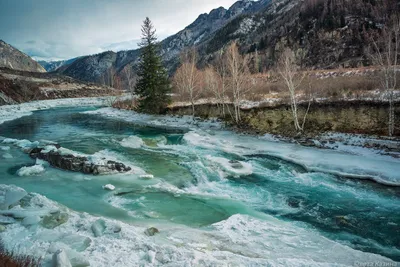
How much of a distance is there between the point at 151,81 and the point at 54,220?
3276cm

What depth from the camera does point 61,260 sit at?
5.08m

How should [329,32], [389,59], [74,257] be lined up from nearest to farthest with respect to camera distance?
1. [74,257]
2. [389,59]
3. [329,32]

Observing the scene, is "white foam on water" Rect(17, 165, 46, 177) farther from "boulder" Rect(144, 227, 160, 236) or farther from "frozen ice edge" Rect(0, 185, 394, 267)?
"boulder" Rect(144, 227, 160, 236)

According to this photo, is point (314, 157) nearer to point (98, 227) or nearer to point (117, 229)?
point (117, 229)

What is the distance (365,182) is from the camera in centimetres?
1249

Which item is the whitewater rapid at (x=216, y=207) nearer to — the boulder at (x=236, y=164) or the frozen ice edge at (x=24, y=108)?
the boulder at (x=236, y=164)

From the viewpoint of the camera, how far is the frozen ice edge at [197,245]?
5840 millimetres

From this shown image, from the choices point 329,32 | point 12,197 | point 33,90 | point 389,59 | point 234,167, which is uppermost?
point 329,32

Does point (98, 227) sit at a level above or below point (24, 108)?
below

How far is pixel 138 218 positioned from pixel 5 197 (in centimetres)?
463

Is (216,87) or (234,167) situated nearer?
(234,167)

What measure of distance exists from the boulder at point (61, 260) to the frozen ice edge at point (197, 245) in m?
0.48

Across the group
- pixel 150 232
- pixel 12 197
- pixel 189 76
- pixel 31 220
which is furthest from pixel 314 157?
pixel 189 76

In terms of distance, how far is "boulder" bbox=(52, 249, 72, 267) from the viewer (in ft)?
16.5
